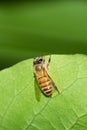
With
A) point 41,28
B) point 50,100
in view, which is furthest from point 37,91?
point 41,28

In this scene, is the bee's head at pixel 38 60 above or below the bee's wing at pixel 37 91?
above

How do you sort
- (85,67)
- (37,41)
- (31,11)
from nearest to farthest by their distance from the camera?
(85,67)
(37,41)
(31,11)

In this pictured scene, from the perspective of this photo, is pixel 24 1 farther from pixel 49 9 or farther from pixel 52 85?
pixel 52 85

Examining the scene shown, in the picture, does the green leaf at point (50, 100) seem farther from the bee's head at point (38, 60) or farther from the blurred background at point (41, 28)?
the blurred background at point (41, 28)

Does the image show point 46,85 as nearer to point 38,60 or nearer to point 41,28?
point 38,60

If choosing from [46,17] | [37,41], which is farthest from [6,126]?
[46,17]

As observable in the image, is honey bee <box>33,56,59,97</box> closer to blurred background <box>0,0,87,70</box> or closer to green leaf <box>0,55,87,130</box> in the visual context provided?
green leaf <box>0,55,87,130</box>

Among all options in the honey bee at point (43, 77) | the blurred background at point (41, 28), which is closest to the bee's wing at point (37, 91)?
the honey bee at point (43, 77)
